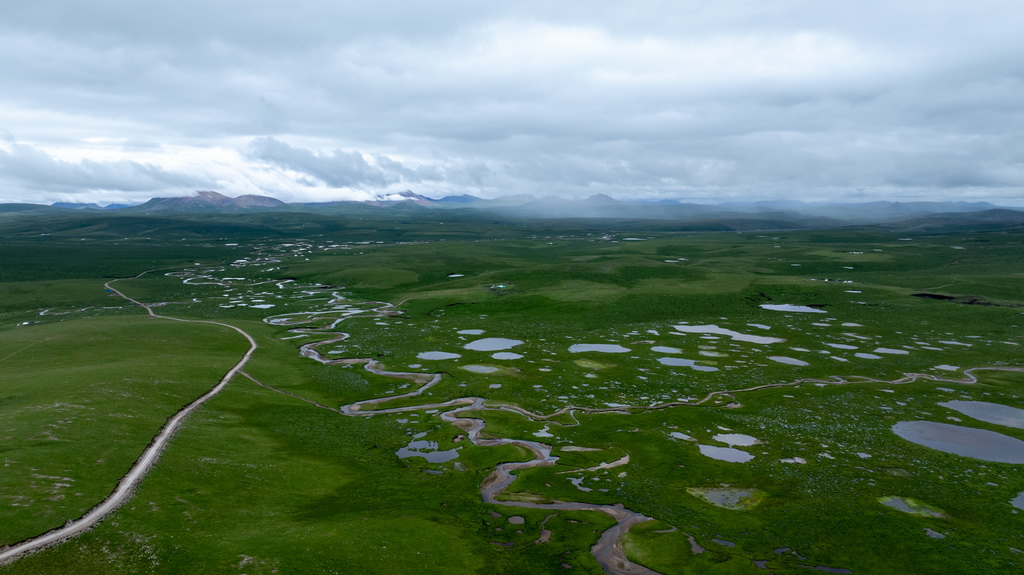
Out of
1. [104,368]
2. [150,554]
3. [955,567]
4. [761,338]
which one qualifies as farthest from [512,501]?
[761,338]

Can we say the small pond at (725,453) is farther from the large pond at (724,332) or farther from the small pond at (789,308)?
the small pond at (789,308)

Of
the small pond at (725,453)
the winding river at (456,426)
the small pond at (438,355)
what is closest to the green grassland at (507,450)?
the winding river at (456,426)

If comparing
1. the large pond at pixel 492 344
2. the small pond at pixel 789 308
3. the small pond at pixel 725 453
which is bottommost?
the small pond at pixel 725 453

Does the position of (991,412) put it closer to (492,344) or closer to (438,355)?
(492,344)

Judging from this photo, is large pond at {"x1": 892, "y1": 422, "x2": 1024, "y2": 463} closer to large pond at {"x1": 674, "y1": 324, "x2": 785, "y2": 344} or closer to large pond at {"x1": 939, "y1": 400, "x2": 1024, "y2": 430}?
large pond at {"x1": 939, "y1": 400, "x2": 1024, "y2": 430}

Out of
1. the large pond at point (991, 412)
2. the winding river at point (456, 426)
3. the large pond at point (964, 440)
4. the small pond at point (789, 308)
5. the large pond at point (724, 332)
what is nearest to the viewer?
the winding river at point (456, 426)

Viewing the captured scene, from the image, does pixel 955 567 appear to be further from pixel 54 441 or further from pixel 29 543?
pixel 54 441
